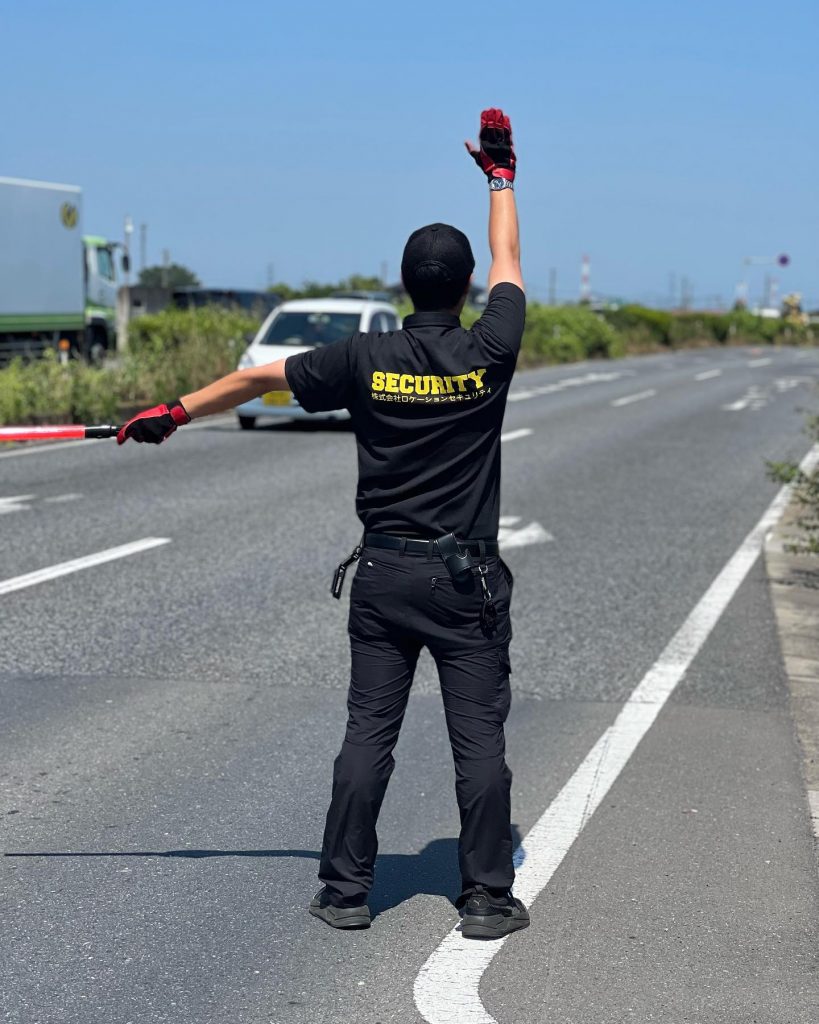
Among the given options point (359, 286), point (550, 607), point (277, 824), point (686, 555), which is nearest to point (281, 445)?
point (686, 555)

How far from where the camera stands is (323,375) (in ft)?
13.4

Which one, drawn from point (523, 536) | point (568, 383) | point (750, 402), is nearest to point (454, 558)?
point (523, 536)

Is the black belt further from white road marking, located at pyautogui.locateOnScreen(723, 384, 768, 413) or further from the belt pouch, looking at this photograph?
white road marking, located at pyautogui.locateOnScreen(723, 384, 768, 413)

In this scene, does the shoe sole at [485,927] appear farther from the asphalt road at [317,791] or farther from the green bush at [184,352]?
the green bush at [184,352]

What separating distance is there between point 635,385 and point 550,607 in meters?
26.0

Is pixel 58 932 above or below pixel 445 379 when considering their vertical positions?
below

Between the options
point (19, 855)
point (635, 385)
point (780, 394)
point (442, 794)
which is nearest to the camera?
point (19, 855)

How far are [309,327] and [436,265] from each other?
17518 millimetres

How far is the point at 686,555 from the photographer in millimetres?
11133

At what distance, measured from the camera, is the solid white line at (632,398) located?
2811 cm

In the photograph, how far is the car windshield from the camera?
21.2 metres

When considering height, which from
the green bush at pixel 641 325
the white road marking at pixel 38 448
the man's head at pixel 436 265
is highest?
the man's head at pixel 436 265

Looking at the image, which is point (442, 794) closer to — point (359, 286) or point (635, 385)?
point (635, 385)

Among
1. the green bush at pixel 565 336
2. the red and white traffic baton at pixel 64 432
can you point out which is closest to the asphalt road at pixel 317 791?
the red and white traffic baton at pixel 64 432
